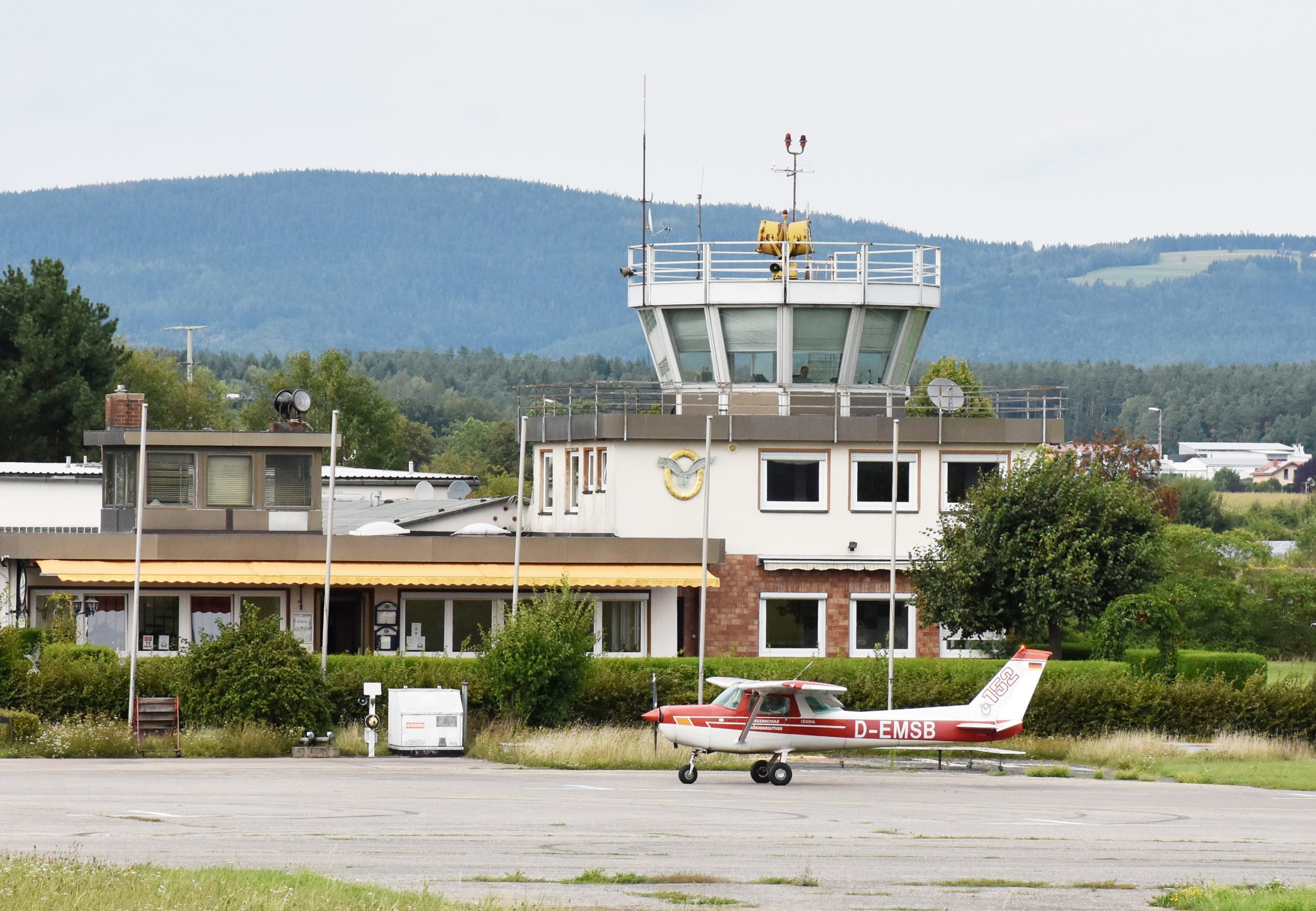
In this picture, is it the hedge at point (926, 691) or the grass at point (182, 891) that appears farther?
the hedge at point (926, 691)

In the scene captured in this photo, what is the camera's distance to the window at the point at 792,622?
4169 cm

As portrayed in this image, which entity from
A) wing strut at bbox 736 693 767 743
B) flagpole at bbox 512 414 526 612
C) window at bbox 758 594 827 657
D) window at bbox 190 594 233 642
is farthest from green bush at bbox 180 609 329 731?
window at bbox 758 594 827 657

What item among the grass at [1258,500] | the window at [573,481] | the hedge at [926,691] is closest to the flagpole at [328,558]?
the hedge at [926,691]

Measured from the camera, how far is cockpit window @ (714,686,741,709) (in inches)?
1160

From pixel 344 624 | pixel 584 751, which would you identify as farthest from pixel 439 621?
pixel 584 751

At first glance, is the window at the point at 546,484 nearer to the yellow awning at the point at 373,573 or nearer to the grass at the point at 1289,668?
the yellow awning at the point at 373,573

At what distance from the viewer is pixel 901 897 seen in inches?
651

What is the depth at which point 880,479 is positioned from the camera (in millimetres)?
42812

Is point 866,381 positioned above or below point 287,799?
above

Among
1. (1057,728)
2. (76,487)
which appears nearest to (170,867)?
(1057,728)

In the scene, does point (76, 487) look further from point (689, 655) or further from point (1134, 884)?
point (1134, 884)

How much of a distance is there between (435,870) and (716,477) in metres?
25.3

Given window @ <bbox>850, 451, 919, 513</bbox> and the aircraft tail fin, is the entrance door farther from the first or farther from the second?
the aircraft tail fin

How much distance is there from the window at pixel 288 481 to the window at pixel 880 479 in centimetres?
1203
